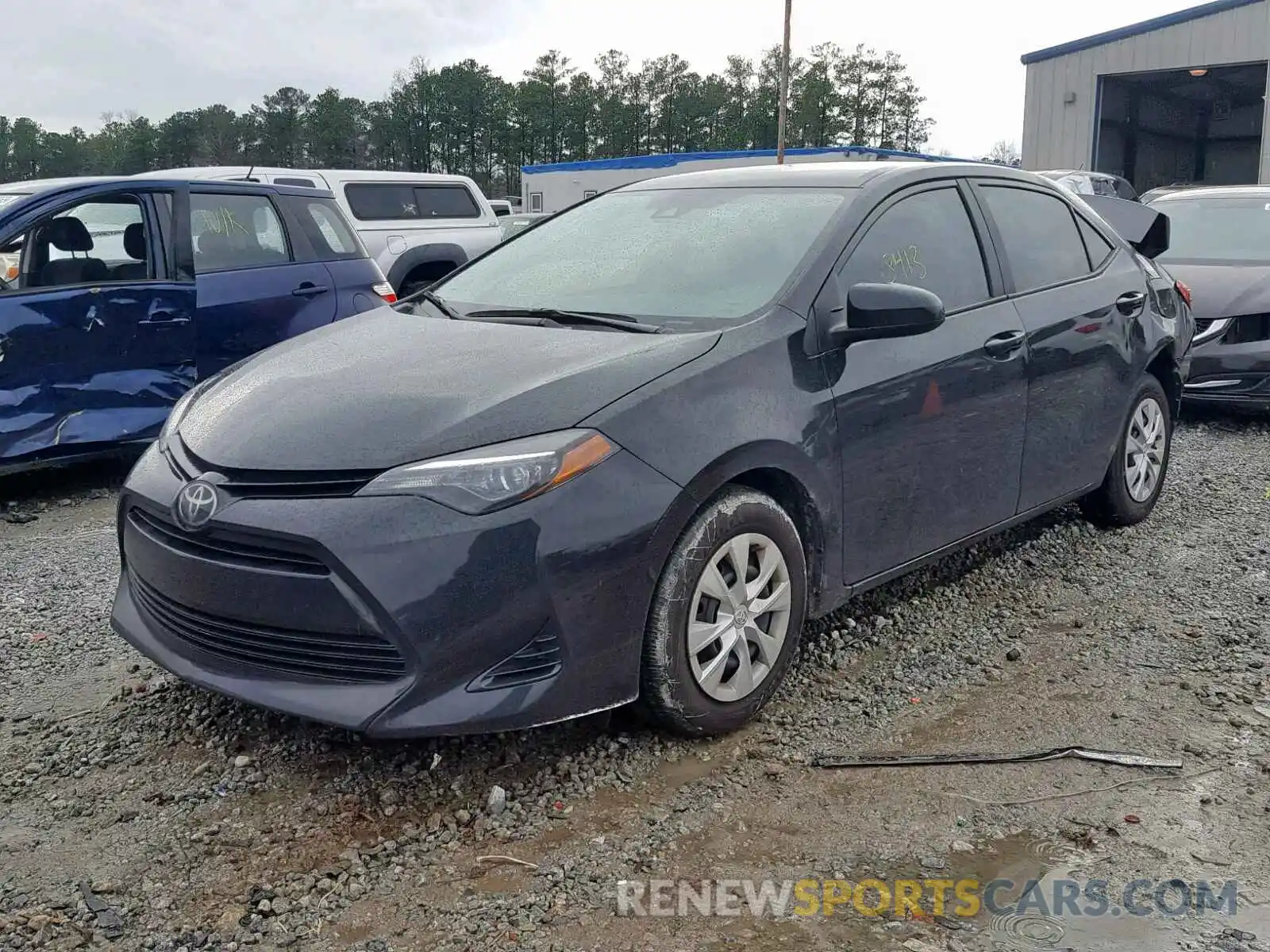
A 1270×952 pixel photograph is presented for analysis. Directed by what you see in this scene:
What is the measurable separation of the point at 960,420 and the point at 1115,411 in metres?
1.33

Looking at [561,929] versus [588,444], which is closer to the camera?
[561,929]

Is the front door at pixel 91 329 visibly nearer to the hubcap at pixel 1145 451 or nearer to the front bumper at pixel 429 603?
the front bumper at pixel 429 603

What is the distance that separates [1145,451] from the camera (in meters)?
5.31

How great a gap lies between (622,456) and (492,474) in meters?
0.33

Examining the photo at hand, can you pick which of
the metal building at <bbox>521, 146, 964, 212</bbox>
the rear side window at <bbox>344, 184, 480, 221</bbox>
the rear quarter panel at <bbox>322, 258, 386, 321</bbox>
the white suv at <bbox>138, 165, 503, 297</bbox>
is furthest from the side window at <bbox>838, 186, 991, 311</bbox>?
the metal building at <bbox>521, 146, 964, 212</bbox>

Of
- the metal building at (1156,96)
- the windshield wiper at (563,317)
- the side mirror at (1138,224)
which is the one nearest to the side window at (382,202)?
the side mirror at (1138,224)

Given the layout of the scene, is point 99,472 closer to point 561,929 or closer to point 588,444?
point 588,444

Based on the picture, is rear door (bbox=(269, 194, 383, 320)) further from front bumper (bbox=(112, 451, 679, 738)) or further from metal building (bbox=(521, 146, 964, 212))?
metal building (bbox=(521, 146, 964, 212))

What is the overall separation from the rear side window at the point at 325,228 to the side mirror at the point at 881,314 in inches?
179

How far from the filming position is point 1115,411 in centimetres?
492

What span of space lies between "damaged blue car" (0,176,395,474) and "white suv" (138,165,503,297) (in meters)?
4.71

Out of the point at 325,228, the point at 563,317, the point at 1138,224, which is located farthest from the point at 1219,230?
the point at 563,317

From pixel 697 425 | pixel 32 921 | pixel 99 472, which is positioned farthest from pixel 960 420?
pixel 99 472

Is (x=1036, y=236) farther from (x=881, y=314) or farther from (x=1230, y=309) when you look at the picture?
(x=1230, y=309)
